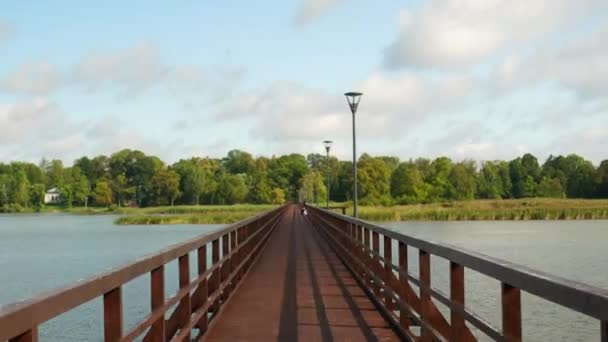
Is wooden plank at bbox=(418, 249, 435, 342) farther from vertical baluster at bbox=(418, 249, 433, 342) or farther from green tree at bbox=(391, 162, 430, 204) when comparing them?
green tree at bbox=(391, 162, 430, 204)

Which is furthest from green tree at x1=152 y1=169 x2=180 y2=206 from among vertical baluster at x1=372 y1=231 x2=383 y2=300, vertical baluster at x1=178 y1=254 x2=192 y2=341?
vertical baluster at x1=178 y1=254 x2=192 y2=341

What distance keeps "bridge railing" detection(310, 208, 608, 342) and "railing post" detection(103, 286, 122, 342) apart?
5.72 ft

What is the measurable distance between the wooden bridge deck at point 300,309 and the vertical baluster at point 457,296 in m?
2.14

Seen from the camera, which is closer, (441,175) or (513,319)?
(513,319)

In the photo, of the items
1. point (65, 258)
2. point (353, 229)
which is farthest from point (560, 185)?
point (353, 229)

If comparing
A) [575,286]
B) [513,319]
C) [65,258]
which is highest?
[575,286]

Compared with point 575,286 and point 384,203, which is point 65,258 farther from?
point 384,203

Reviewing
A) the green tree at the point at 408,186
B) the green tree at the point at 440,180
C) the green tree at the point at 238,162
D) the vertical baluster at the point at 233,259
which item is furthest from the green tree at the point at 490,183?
the vertical baluster at the point at 233,259

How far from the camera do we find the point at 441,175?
409 ft

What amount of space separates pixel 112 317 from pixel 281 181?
14570cm

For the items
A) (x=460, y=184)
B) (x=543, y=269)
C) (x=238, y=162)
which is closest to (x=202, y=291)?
(x=543, y=269)

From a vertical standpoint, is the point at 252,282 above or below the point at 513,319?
below

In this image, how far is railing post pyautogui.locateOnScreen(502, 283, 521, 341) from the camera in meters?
3.13

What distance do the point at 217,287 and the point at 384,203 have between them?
8764 cm
